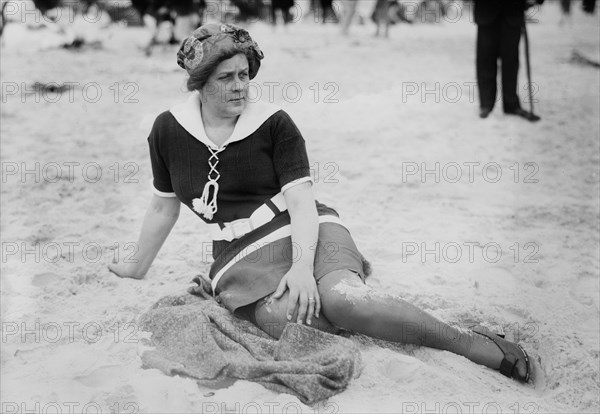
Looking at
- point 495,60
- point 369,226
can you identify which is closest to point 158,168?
point 369,226

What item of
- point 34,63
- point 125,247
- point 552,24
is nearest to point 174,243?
point 125,247

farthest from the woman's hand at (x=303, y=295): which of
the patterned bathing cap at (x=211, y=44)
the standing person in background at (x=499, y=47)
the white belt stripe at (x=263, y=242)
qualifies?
the standing person in background at (x=499, y=47)

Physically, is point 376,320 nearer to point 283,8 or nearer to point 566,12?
point 283,8

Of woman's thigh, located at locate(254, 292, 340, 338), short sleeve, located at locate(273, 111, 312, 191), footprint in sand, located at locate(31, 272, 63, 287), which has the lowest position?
footprint in sand, located at locate(31, 272, 63, 287)

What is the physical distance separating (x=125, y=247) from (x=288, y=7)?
387 inches

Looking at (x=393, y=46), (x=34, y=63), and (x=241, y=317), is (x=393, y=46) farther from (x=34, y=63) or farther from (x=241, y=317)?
(x=241, y=317)

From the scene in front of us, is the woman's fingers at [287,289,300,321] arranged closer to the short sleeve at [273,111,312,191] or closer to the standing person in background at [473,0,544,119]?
the short sleeve at [273,111,312,191]

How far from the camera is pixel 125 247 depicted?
11.2 ft

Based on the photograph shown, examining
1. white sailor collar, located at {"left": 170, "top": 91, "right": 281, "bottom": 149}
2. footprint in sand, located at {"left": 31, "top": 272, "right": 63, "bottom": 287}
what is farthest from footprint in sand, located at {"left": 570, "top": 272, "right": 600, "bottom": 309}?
footprint in sand, located at {"left": 31, "top": 272, "right": 63, "bottom": 287}

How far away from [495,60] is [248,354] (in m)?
4.34

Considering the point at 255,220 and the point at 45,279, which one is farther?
the point at 45,279

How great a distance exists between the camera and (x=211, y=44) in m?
2.31

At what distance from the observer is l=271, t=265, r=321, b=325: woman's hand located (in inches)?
89.5

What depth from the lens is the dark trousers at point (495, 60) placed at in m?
5.63
